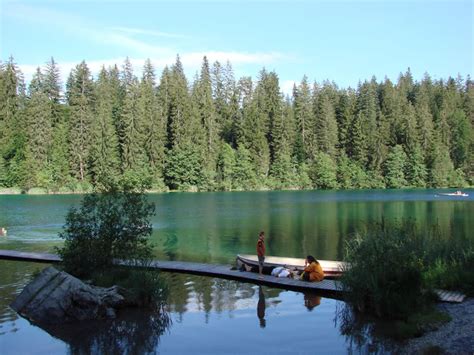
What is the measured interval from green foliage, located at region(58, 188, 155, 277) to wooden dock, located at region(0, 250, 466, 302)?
47 cm

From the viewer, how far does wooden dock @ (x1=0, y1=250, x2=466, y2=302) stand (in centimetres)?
1325

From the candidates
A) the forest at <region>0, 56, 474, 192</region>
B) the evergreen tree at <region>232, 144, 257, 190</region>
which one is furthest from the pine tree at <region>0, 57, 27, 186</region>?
the evergreen tree at <region>232, 144, 257, 190</region>

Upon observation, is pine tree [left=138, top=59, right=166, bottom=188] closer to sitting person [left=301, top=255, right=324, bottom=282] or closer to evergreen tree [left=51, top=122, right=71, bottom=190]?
evergreen tree [left=51, top=122, right=71, bottom=190]

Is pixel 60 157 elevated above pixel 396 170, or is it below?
Result: above

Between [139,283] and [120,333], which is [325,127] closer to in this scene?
[139,283]

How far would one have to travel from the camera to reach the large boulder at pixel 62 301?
1145 centimetres

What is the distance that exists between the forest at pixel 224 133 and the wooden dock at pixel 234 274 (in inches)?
2065

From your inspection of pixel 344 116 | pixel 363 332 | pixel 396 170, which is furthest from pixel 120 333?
pixel 344 116

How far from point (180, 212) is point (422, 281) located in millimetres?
33307

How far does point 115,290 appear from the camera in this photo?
12367mm

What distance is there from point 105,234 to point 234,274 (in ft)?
14.5

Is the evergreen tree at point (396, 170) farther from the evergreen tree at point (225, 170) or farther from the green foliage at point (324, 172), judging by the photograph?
the evergreen tree at point (225, 170)

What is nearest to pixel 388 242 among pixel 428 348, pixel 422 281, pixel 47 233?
pixel 422 281

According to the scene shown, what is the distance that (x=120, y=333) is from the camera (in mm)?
10633
